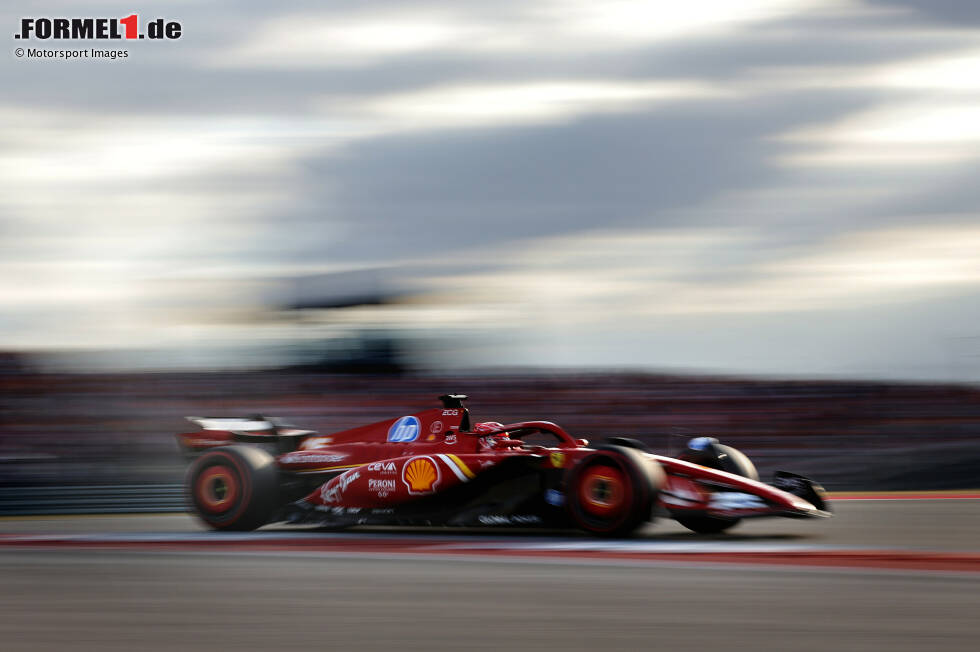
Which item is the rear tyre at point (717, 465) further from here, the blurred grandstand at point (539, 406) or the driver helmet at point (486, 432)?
the blurred grandstand at point (539, 406)

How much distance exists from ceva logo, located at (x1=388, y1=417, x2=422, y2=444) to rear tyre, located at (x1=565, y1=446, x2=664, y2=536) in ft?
4.95

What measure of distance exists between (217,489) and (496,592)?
15.0ft

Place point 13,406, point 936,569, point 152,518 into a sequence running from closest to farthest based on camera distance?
1. point 936,569
2. point 152,518
3. point 13,406

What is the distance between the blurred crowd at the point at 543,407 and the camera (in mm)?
21594

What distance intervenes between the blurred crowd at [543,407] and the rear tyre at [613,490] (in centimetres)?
1231

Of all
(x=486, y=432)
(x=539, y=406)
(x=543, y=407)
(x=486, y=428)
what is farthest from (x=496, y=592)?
(x=539, y=406)

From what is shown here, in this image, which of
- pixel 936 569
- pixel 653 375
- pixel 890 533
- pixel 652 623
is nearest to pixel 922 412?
pixel 653 375

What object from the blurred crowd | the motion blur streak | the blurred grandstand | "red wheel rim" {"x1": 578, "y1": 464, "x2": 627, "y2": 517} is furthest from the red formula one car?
→ the blurred crowd

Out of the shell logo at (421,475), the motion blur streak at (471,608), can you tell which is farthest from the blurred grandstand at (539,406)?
the motion blur streak at (471,608)

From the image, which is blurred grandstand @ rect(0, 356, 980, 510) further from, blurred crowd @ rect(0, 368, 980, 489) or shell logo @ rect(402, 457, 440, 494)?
shell logo @ rect(402, 457, 440, 494)

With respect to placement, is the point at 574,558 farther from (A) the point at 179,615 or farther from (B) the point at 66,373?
(B) the point at 66,373

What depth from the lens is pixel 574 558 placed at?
6914 millimetres

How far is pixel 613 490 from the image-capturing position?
26.4ft

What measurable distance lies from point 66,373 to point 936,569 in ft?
71.2
